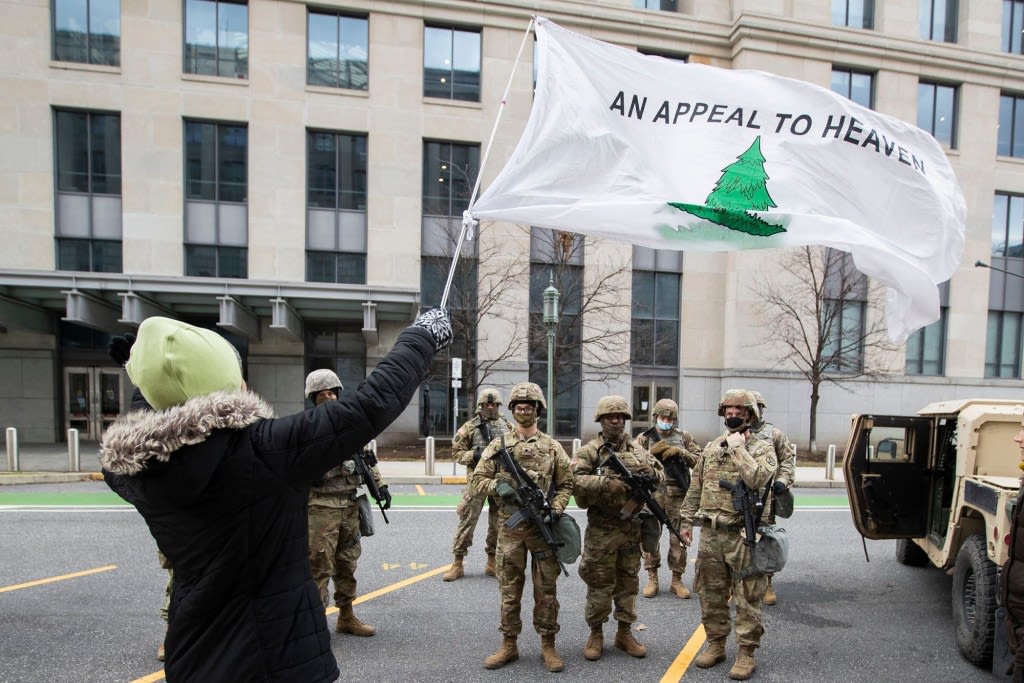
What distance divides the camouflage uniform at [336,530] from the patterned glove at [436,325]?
2.81 m

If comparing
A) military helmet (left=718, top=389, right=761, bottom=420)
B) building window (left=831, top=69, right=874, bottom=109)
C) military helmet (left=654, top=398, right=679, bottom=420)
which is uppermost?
building window (left=831, top=69, right=874, bottom=109)

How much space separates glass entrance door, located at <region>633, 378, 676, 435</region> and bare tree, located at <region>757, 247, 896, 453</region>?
12.0 feet

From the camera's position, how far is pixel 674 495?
5746mm

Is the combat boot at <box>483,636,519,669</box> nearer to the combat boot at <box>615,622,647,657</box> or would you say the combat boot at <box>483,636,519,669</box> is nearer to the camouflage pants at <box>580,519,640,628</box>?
the camouflage pants at <box>580,519,640,628</box>

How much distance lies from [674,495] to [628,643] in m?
1.88

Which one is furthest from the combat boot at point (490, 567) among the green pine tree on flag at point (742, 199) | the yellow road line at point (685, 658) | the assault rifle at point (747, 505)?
the green pine tree on flag at point (742, 199)

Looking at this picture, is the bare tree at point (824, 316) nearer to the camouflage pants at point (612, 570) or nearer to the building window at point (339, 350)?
the building window at point (339, 350)

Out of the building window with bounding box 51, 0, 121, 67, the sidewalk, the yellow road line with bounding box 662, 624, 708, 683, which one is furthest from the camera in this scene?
the building window with bounding box 51, 0, 121, 67

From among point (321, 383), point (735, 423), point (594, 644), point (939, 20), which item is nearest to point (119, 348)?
point (321, 383)

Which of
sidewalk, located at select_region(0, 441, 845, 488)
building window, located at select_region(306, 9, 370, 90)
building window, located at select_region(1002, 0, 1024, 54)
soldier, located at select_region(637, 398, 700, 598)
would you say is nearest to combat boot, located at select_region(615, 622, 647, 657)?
soldier, located at select_region(637, 398, 700, 598)

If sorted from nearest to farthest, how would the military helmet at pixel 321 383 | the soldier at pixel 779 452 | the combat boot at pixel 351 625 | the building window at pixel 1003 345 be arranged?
1. the combat boot at pixel 351 625
2. the military helmet at pixel 321 383
3. the soldier at pixel 779 452
4. the building window at pixel 1003 345

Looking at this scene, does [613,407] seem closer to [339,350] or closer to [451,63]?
[339,350]

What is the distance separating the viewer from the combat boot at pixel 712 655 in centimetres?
399

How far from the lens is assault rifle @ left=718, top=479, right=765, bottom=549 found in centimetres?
397
